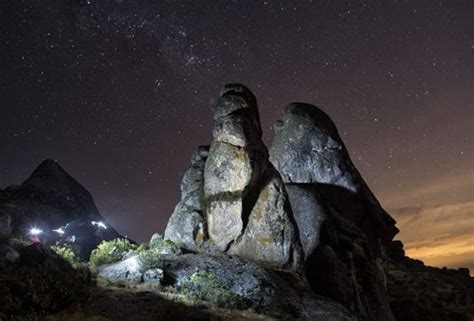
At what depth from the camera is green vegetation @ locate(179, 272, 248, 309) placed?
2174cm

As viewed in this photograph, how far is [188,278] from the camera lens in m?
24.4

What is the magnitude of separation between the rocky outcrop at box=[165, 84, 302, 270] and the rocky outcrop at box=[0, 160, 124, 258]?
43.7ft

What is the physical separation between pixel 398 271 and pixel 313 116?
21.6m

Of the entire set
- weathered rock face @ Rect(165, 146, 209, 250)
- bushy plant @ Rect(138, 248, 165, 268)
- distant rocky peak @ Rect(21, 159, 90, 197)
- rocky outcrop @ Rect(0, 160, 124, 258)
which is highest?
distant rocky peak @ Rect(21, 159, 90, 197)

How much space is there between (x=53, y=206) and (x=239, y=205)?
28615 millimetres

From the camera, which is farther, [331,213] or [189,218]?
[331,213]

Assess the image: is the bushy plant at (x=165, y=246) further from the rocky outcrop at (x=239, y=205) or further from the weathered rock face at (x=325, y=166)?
the weathered rock face at (x=325, y=166)

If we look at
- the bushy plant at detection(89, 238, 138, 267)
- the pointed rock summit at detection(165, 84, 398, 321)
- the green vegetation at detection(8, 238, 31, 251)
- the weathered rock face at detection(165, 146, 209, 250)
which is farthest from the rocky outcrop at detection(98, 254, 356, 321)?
the green vegetation at detection(8, 238, 31, 251)

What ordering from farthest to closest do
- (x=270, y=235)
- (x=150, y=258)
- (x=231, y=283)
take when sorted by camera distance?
(x=270, y=235)
(x=150, y=258)
(x=231, y=283)

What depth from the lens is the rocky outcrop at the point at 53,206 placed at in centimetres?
4150

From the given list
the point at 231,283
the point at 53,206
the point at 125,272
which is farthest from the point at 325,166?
the point at 53,206

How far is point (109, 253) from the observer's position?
95.0ft

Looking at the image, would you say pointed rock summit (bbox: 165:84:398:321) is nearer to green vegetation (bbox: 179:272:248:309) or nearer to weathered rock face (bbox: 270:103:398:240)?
green vegetation (bbox: 179:272:248:309)

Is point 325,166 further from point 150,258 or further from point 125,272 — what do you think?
point 125,272
